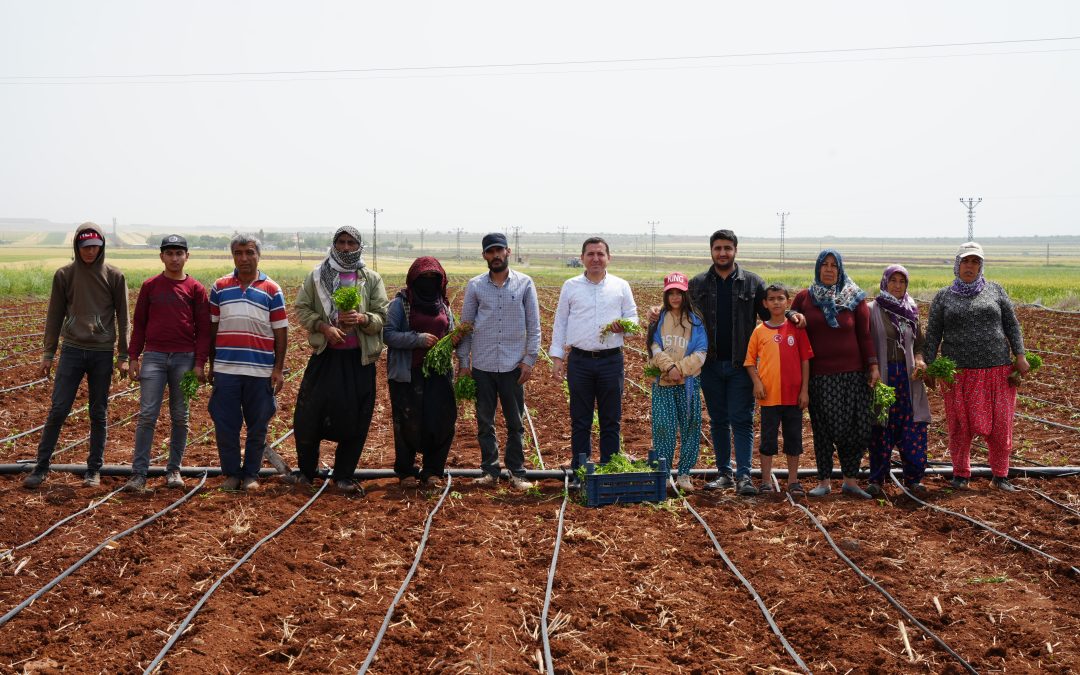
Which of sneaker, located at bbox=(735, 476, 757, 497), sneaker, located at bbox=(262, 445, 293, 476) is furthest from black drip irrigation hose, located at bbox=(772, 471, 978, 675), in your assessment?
sneaker, located at bbox=(262, 445, 293, 476)

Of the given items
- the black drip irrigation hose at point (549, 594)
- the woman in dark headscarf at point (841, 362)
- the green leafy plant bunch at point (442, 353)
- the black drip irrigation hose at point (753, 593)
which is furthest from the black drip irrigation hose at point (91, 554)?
the woman in dark headscarf at point (841, 362)

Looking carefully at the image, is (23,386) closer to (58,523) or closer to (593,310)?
(58,523)

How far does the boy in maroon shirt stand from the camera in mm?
5941

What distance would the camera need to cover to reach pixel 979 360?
6.16 metres

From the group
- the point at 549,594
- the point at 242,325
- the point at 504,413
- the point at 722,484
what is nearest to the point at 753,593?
the point at 549,594

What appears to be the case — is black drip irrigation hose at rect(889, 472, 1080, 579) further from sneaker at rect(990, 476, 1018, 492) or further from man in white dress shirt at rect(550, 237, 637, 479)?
man in white dress shirt at rect(550, 237, 637, 479)

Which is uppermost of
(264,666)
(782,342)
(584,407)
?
(782,342)

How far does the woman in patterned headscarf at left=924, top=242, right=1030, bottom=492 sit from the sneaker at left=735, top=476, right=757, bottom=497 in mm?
1493

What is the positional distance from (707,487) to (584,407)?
1042 millimetres

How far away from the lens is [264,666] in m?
3.66

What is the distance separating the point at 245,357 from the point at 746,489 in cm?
352

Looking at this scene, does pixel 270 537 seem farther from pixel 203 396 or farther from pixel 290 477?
pixel 203 396

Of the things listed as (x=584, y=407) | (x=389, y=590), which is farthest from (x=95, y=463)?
(x=584, y=407)

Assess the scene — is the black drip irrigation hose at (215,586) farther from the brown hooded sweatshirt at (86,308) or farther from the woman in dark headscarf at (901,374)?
the woman in dark headscarf at (901,374)
